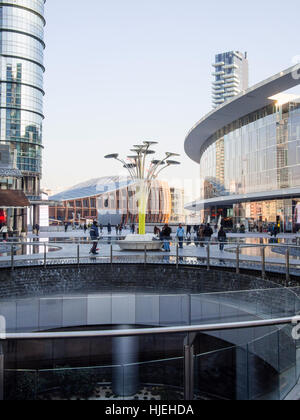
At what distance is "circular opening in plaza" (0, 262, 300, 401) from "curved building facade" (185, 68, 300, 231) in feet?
103

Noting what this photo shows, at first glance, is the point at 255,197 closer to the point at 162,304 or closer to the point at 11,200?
the point at 11,200

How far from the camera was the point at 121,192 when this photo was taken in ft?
352

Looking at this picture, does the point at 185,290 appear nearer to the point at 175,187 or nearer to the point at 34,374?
the point at 34,374

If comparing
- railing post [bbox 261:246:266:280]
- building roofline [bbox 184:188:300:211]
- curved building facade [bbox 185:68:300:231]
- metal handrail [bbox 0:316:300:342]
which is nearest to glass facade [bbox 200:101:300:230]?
curved building facade [bbox 185:68:300:231]

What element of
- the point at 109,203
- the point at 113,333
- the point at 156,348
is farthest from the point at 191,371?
the point at 109,203

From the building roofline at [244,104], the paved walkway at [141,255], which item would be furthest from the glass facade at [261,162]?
the paved walkway at [141,255]

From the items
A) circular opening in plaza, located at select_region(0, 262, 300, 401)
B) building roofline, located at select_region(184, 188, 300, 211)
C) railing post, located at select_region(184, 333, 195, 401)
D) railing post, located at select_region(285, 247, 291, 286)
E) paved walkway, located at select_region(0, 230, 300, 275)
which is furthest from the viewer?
building roofline, located at select_region(184, 188, 300, 211)

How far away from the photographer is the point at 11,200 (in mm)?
31844

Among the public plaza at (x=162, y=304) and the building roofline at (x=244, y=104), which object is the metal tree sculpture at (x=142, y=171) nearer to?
the public plaza at (x=162, y=304)

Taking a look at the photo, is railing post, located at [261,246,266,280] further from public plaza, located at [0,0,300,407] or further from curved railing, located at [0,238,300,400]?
curved railing, located at [0,238,300,400]

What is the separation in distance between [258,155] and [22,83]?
47.6 m

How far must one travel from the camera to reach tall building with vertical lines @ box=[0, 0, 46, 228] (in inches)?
2778

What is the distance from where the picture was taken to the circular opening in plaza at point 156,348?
3.06m
